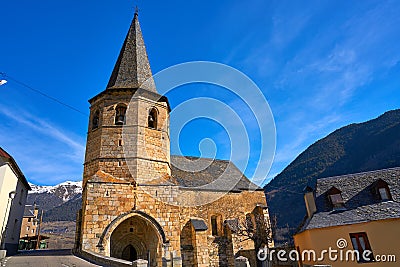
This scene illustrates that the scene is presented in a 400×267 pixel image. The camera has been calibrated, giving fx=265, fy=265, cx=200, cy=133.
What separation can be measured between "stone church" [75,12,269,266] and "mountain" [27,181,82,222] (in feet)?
314

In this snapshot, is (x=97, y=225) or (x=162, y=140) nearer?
(x=97, y=225)

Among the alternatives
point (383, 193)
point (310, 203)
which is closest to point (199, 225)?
point (310, 203)

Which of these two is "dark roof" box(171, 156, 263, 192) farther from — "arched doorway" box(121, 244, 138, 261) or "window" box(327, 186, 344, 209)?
"window" box(327, 186, 344, 209)

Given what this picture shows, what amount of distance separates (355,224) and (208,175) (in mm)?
12682

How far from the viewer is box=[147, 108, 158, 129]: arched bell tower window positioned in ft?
56.2

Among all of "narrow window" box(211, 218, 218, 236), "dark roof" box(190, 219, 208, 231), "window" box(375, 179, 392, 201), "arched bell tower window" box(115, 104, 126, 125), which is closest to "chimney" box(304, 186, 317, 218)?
"window" box(375, 179, 392, 201)

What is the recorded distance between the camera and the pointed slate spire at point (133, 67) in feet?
57.0

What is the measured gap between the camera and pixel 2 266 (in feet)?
32.4

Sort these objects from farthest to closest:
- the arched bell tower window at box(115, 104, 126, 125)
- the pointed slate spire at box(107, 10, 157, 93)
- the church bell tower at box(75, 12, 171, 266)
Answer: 1. the pointed slate spire at box(107, 10, 157, 93)
2. the arched bell tower window at box(115, 104, 126, 125)
3. the church bell tower at box(75, 12, 171, 266)

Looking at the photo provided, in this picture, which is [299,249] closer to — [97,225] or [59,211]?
[97,225]

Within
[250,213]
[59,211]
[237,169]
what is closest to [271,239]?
[250,213]

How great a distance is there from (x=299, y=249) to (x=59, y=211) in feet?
364

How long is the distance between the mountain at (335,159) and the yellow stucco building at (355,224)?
136ft

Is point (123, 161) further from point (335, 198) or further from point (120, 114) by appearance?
point (335, 198)
